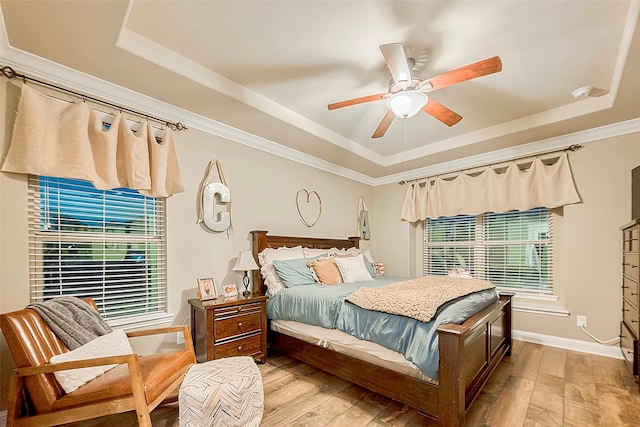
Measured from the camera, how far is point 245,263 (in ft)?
9.88

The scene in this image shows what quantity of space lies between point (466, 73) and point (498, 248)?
3.16m

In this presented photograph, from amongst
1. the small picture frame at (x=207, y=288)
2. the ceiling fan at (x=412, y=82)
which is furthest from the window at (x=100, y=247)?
the ceiling fan at (x=412, y=82)

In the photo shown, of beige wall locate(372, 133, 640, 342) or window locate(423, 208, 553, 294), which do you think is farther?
window locate(423, 208, 553, 294)

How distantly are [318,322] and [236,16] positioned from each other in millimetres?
2412

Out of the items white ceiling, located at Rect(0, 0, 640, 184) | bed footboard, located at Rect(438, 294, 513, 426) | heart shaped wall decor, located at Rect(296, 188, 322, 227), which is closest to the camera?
bed footboard, located at Rect(438, 294, 513, 426)

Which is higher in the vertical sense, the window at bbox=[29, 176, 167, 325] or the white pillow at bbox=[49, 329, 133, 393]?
the window at bbox=[29, 176, 167, 325]

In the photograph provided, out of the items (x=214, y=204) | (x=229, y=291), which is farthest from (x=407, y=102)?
(x=229, y=291)

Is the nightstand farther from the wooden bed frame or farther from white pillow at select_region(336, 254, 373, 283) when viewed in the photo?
white pillow at select_region(336, 254, 373, 283)

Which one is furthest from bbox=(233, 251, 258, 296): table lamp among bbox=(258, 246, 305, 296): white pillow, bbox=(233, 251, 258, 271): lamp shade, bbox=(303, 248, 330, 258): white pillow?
bbox=(303, 248, 330, 258): white pillow

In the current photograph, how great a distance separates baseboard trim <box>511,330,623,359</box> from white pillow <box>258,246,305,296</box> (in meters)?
3.04

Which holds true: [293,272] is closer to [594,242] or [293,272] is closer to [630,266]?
[630,266]

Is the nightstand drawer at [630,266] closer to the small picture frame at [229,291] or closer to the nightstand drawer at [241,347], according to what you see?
the nightstand drawer at [241,347]

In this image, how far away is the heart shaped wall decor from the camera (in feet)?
13.3

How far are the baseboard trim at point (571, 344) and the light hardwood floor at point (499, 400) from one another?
0.15 meters
